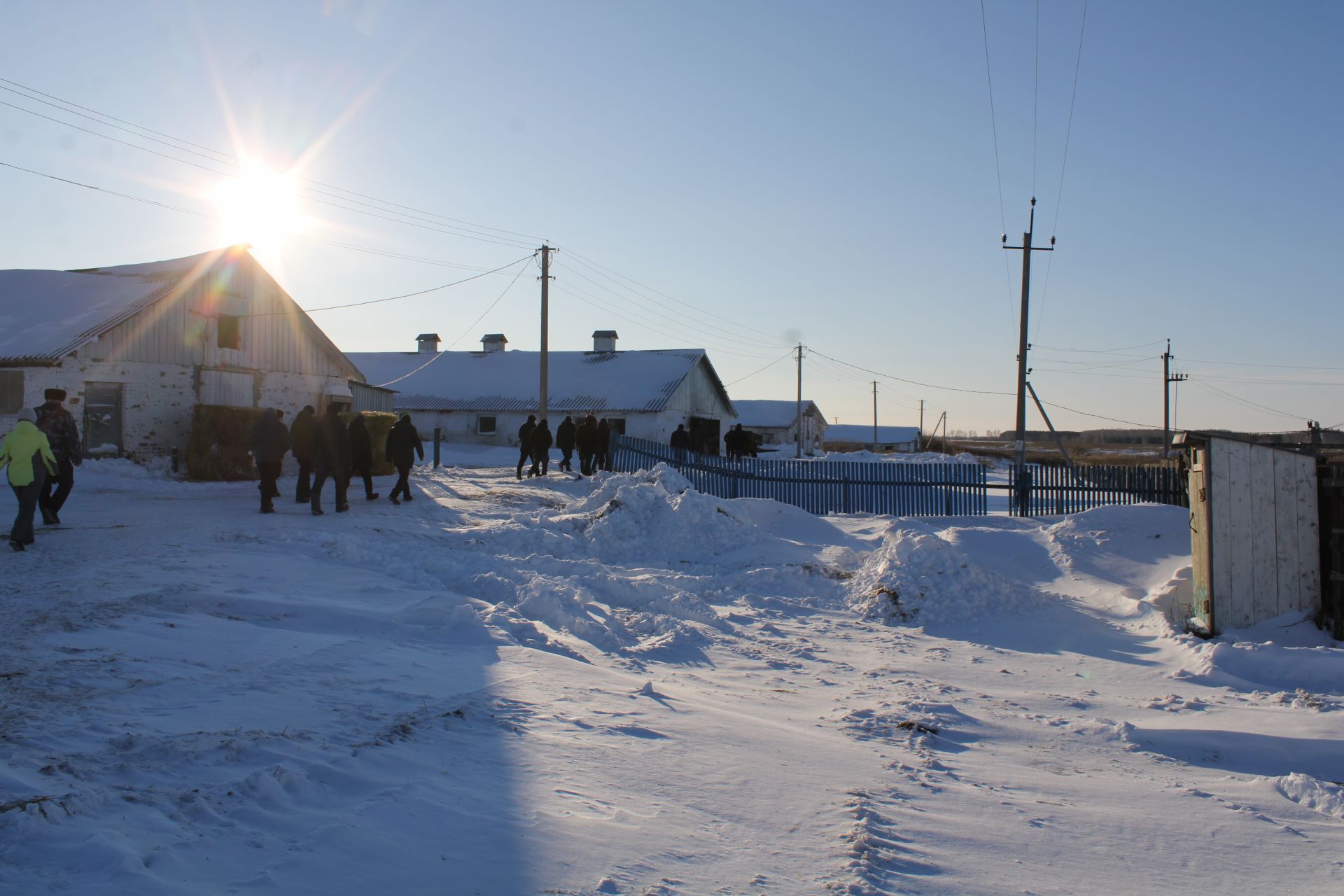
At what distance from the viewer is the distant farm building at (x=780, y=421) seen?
69875 mm

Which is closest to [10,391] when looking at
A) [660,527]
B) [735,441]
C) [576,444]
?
[576,444]

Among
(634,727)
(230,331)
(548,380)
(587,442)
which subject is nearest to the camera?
(634,727)

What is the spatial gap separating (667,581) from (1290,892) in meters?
7.38

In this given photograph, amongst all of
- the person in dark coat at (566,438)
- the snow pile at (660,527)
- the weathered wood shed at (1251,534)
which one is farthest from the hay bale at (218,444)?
the weathered wood shed at (1251,534)

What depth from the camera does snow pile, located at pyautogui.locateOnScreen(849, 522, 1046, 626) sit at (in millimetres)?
9680

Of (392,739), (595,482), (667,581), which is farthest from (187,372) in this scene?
(392,739)

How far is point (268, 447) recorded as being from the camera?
13750 mm

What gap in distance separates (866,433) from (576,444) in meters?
87.0

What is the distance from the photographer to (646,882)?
3250 millimetres

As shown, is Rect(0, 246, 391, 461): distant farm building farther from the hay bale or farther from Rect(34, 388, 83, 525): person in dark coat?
Rect(34, 388, 83, 525): person in dark coat

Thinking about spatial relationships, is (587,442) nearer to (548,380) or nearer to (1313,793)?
(1313,793)

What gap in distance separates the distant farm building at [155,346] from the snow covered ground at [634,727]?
10396mm

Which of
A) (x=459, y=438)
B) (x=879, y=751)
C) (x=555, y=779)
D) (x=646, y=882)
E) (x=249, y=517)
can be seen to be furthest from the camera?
(x=459, y=438)

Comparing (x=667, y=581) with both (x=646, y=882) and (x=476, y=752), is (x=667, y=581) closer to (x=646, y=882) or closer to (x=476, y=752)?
(x=476, y=752)
